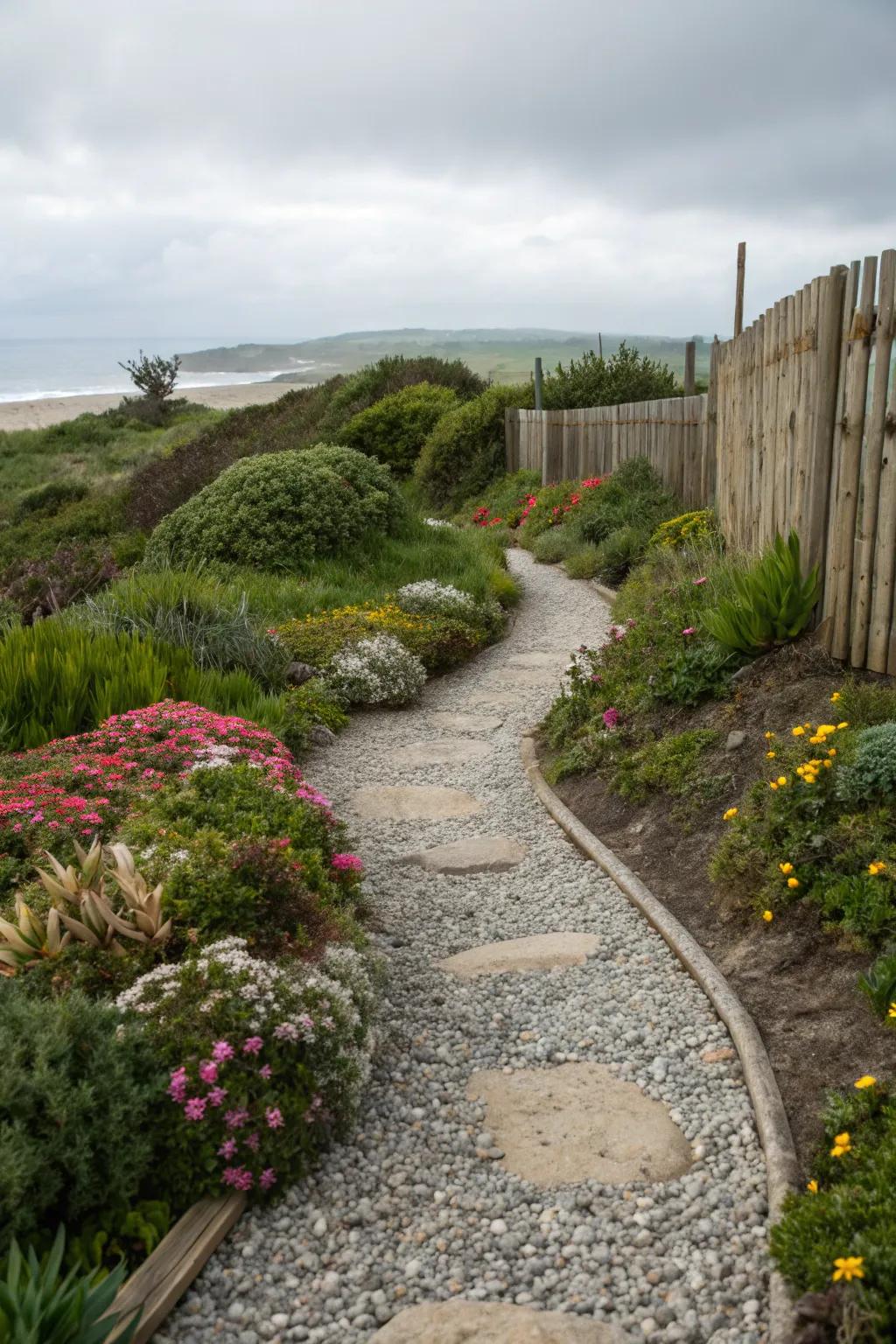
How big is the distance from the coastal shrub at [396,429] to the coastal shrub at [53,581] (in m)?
10.1

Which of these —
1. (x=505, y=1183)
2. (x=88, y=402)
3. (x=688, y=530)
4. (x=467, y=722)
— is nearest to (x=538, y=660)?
(x=467, y=722)

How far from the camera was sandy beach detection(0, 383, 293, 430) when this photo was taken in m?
47.0

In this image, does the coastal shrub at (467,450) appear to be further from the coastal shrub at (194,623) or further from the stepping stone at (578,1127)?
the stepping stone at (578,1127)

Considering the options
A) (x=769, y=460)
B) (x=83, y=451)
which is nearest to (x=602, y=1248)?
(x=769, y=460)

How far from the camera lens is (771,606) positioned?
17.9ft

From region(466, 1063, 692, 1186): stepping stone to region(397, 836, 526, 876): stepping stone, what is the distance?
1.63 m

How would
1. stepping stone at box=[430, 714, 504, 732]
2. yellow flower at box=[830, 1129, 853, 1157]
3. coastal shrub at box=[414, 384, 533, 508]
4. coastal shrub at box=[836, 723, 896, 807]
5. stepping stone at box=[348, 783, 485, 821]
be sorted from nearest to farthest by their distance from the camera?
yellow flower at box=[830, 1129, 853, 1157] → coastal shrub at box=[836, 723, 896, 807] → stepping stone at box=[348, 783, 485, 821] → stepping stone at box=[430, 714, 504, 732] → coastal shrub at box=[414, 384, 533, 508]

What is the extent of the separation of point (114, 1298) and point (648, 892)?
2.71 metres

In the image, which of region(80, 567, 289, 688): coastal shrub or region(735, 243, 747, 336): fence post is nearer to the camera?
region(80, 567, 289, 688): coastal shrub

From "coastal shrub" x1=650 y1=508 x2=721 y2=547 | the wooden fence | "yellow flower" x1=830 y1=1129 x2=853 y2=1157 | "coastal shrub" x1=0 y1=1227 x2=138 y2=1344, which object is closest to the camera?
"coastal shrub" x1=0 y1=1227 x2=138 y2=1344

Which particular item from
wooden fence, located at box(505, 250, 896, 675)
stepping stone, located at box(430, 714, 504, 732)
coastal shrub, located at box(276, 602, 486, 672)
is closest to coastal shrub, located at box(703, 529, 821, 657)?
wooden fence, located at box(505, 250, 896, 675)

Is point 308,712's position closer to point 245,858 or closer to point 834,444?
point 245,858

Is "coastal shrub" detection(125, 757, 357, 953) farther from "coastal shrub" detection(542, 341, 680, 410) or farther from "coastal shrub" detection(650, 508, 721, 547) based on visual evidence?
"coastal shrub" detection(542, 341, 680, 410)

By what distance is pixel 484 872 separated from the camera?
16.2 ft
